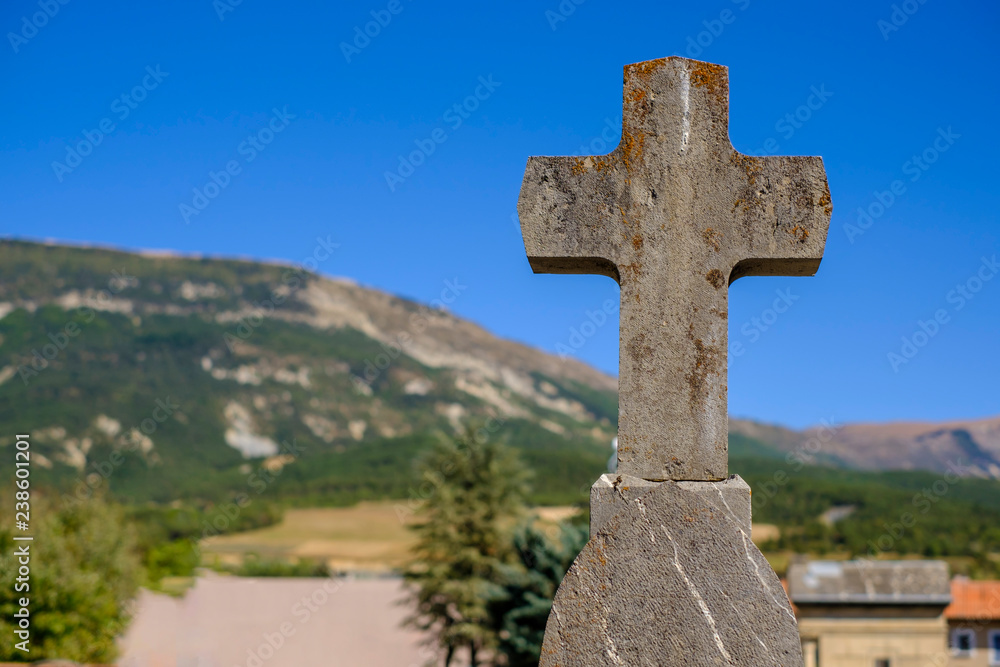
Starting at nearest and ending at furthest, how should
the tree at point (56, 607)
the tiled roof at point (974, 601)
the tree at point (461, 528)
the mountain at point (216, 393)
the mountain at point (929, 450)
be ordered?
the tree at point (56, 607)
the tiled roof at point (974, 601)
the tree at point (461, 528)
the mountain at point (216, 393)
the mountain at point (929, 450)

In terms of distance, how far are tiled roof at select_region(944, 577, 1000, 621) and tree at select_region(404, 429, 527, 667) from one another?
10297 millimetres

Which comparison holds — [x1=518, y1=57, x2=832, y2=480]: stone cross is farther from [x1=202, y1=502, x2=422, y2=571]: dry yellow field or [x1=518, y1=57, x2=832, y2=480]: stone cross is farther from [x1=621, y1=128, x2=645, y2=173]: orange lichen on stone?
[x1=202, y1=502, x2=422, y2=571]: dry yellow field

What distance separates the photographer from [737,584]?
308 centimetres

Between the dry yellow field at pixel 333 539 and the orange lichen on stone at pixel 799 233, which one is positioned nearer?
the orange lichen on stone at pixel 799 233

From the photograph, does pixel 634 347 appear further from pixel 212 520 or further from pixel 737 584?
pixel 212 520

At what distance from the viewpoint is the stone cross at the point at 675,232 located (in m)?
3.28

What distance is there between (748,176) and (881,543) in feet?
178

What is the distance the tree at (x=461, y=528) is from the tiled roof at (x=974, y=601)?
10.3m

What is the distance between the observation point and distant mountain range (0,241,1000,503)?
333 feet

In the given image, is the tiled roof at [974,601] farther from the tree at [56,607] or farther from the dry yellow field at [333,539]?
the dry yellow field at [333,539]

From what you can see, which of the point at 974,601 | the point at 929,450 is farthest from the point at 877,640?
the point at 929,450

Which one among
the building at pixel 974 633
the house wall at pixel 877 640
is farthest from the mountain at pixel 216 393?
the house wall at pixel 877 640

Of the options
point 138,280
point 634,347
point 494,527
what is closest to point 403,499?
point 494,527

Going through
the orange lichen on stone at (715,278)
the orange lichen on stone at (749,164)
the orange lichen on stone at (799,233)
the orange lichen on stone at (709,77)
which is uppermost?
the orange lichen on stone at (709,77)
